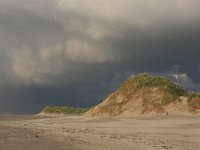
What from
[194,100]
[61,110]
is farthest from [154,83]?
[61,110]

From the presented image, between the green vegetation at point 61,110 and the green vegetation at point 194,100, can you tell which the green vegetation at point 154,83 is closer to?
the green vegetation at point 194,100

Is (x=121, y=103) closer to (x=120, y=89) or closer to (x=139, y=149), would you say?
(x=120, y=89)

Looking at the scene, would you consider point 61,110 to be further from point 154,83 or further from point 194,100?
point 194,100

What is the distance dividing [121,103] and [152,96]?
504cm

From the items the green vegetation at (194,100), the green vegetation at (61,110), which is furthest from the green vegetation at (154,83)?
the green vegetation at (61,110)

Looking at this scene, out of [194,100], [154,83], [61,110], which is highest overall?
[154,83]

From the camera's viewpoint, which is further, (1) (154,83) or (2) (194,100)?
(1) (154,83)

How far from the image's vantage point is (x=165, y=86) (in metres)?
61.6

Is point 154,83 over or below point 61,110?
over

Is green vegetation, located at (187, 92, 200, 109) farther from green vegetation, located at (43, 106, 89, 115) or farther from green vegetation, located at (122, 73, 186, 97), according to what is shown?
green vegetation, located at (43, 106, 89, 115)

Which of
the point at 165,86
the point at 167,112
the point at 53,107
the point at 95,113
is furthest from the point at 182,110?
the point at 53,107

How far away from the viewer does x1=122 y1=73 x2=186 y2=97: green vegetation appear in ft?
199

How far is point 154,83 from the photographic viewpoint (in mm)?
63250

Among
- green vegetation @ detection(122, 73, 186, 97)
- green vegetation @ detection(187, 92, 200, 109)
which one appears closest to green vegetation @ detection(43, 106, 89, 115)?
green vegetation @ detection(122, 73, 186, 97)
